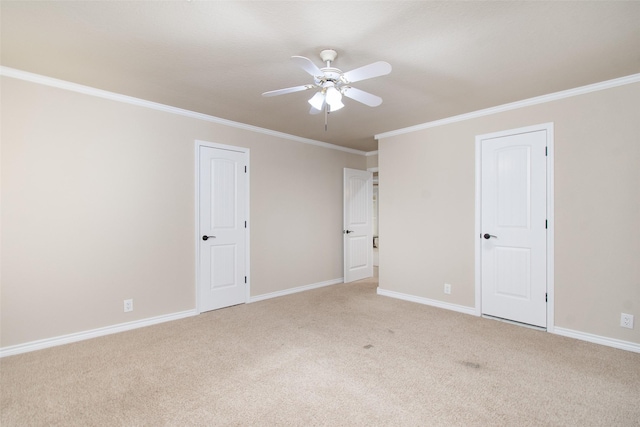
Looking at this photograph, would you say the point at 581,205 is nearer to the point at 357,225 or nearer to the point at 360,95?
the point at 360,95

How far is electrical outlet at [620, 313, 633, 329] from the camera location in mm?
2809

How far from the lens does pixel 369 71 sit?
2.06 metres

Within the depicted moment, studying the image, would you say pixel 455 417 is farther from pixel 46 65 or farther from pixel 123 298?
pixel 46 65

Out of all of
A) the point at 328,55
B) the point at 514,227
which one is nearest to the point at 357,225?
the point at 514,227

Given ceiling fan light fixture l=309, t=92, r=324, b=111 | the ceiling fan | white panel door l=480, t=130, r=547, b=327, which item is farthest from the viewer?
white panel door l=480, t=130, r=547, b=327

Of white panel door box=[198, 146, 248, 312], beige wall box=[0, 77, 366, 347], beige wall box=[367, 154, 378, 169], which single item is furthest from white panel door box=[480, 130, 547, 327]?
white panel door box=[198, 146, 248, 312]

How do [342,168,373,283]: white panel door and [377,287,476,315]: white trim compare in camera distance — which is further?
[342,168,373,283]: white panel door

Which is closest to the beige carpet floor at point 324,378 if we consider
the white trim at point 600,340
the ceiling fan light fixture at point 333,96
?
the white trim at point 600,340

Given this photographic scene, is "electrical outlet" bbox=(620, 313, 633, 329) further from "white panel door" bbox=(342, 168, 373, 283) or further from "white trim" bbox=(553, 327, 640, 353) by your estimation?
"white panel door" bbox=(342, 168, 373, 283)

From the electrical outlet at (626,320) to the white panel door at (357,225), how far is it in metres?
3.55

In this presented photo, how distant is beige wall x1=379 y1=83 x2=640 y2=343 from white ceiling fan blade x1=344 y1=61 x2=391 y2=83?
233 centimetres

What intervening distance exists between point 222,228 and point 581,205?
13.2 ft

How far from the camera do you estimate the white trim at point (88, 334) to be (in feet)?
8.96

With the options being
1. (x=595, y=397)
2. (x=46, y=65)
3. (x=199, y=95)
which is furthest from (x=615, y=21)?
(x=46, y=65)
